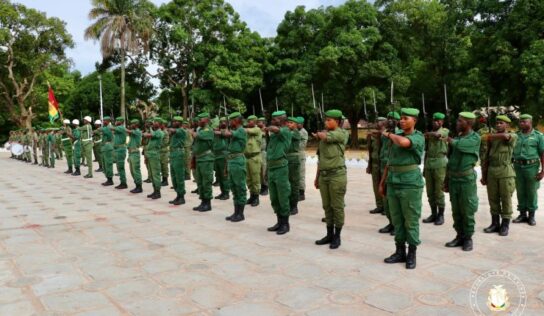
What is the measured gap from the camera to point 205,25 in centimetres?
2773

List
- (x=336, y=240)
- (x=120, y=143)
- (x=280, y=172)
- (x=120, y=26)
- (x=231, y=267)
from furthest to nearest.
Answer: (x=120, y=26) → (x=120, y=143) → (x=280, y=172) → (x=336, y=240) → (x=231, y=267)

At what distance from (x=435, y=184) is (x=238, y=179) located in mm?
3053

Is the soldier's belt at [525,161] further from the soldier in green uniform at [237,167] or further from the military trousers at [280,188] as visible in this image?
the soldier in green uniform at [237,167]

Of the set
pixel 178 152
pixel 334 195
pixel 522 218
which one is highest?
pixel 178 152

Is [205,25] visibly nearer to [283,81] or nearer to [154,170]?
[283,81]

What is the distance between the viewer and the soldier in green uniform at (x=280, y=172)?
6105 millimetres

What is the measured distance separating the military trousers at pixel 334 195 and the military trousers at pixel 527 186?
3.00 meters

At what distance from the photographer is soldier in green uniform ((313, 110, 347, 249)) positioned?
17.4ft

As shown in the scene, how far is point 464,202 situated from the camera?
203 inches

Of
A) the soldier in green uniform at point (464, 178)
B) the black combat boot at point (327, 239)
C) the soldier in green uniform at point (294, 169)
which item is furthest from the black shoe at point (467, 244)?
the soldier in green uniform at point (294, 169)

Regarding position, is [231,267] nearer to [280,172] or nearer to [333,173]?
[333,173]

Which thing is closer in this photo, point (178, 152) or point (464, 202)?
point (464, 202)

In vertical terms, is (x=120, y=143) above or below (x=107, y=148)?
above

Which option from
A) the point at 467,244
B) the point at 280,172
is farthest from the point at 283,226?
the point at 467,244
